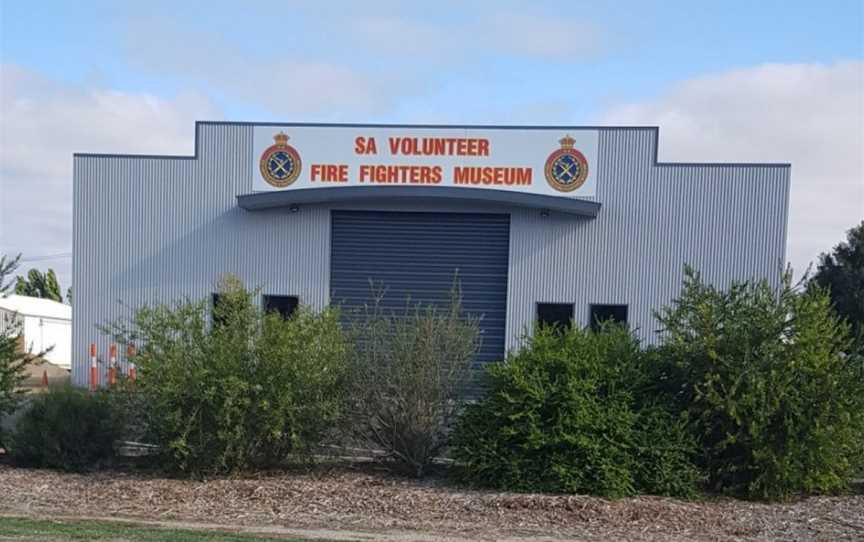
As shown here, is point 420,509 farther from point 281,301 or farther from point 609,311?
point 281,301

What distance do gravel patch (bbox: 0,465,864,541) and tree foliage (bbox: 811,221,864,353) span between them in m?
31.7

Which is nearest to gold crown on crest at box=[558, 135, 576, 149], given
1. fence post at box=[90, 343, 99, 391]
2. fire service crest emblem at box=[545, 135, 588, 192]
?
fire service crest emblem at box=[545, 135, 588, 192]

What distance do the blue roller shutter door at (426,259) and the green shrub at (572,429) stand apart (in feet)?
41.3

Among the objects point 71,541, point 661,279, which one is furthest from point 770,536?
point 661,279

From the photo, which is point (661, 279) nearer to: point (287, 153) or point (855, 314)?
point (287, 153)

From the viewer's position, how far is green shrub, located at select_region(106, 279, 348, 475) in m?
11.1

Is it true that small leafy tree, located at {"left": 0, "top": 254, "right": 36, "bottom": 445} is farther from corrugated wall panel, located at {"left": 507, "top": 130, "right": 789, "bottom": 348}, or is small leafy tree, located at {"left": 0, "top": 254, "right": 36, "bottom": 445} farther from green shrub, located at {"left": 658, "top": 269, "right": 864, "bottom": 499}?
corrugated wall panel, located at {"left": 507, "top": 130, "right": 789, "bottom": 348}

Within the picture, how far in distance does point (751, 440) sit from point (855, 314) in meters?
32.4

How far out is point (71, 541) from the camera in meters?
7.87

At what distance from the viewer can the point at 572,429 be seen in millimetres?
10438

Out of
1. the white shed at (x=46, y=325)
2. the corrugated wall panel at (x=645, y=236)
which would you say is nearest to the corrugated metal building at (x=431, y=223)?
the corrugated wall panel at (x=645, y=236)

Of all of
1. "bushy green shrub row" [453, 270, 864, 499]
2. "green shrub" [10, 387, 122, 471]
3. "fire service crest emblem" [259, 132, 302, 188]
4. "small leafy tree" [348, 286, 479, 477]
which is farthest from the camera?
"fire service crest emblem" [259, 132, 302, 188]

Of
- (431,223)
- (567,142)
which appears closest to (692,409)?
(567,142)

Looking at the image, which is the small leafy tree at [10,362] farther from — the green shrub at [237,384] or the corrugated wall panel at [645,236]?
the corrugated wall panel at [645,236]
